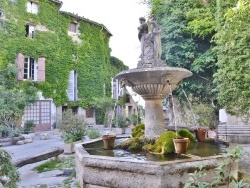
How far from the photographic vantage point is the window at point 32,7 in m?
21.4

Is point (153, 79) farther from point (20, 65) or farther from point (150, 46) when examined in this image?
point (20, 65)

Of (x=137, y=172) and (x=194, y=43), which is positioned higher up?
(x=194, y=43)

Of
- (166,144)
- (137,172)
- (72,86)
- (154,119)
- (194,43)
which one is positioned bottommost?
(137,172)

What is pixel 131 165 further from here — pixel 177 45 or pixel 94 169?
pixel 177 45

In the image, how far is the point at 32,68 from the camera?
2123 centimetres

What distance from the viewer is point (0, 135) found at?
48.8ft

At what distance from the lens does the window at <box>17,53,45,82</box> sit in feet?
66.5

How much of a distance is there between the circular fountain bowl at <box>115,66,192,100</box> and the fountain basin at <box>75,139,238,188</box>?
2.12 metres

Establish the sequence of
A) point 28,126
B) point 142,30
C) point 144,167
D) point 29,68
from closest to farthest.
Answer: point 144,167, point 142,30, point 28,126, point 29,68

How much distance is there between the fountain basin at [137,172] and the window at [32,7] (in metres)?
20.1

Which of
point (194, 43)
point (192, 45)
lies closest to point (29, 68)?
point (192, 45)

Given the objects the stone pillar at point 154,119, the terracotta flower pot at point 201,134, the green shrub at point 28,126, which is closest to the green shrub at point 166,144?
the stone pillar at point 154,119

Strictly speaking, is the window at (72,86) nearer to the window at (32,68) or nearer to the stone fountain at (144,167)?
the window at (32,68)

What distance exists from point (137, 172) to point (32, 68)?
19.3 m
